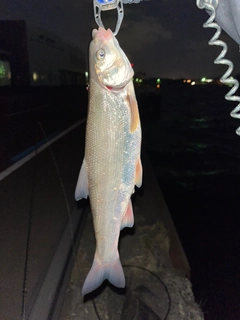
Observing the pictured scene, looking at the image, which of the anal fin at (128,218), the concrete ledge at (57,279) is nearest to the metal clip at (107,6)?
the anal fin at (128,218)

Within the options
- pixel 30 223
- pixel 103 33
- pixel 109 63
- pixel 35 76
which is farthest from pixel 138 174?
pixel 35 76

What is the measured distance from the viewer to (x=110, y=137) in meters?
1.50

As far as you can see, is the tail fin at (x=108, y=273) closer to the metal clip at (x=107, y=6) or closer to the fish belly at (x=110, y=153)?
the fish belly at (x=110, y=153)

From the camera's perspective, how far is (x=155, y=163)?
712 inches

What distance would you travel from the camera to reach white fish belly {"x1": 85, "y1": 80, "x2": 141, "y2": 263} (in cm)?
148

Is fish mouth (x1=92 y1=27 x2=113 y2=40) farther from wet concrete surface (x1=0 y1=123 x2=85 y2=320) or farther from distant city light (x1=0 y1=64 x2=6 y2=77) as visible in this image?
distant city light (x1=0 y1=64 x2=6 y2=77)

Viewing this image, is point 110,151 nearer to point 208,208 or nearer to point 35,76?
point 208,208

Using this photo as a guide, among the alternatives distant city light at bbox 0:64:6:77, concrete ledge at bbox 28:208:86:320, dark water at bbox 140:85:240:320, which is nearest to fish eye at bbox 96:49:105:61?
dark water at bbox 140:85:240:320

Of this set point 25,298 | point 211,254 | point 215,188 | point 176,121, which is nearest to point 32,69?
point 176,121

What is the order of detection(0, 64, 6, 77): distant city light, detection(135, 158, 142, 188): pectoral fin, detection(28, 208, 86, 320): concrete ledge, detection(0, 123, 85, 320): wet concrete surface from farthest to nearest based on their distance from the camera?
detection(0, 64, 6, 77): distant city light, detection(0, 123, 85, 320): wet concrete surface, detection(28, 208, 86, 320): concrete ledge, detection(135, 158, 142, 188): pectoral fin

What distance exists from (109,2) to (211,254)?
7.27m

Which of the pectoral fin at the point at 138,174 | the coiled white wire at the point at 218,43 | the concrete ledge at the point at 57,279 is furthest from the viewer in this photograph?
the concrete ledge at the point at 57,279

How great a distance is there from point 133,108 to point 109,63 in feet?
0.79

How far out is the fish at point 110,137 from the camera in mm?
1455
